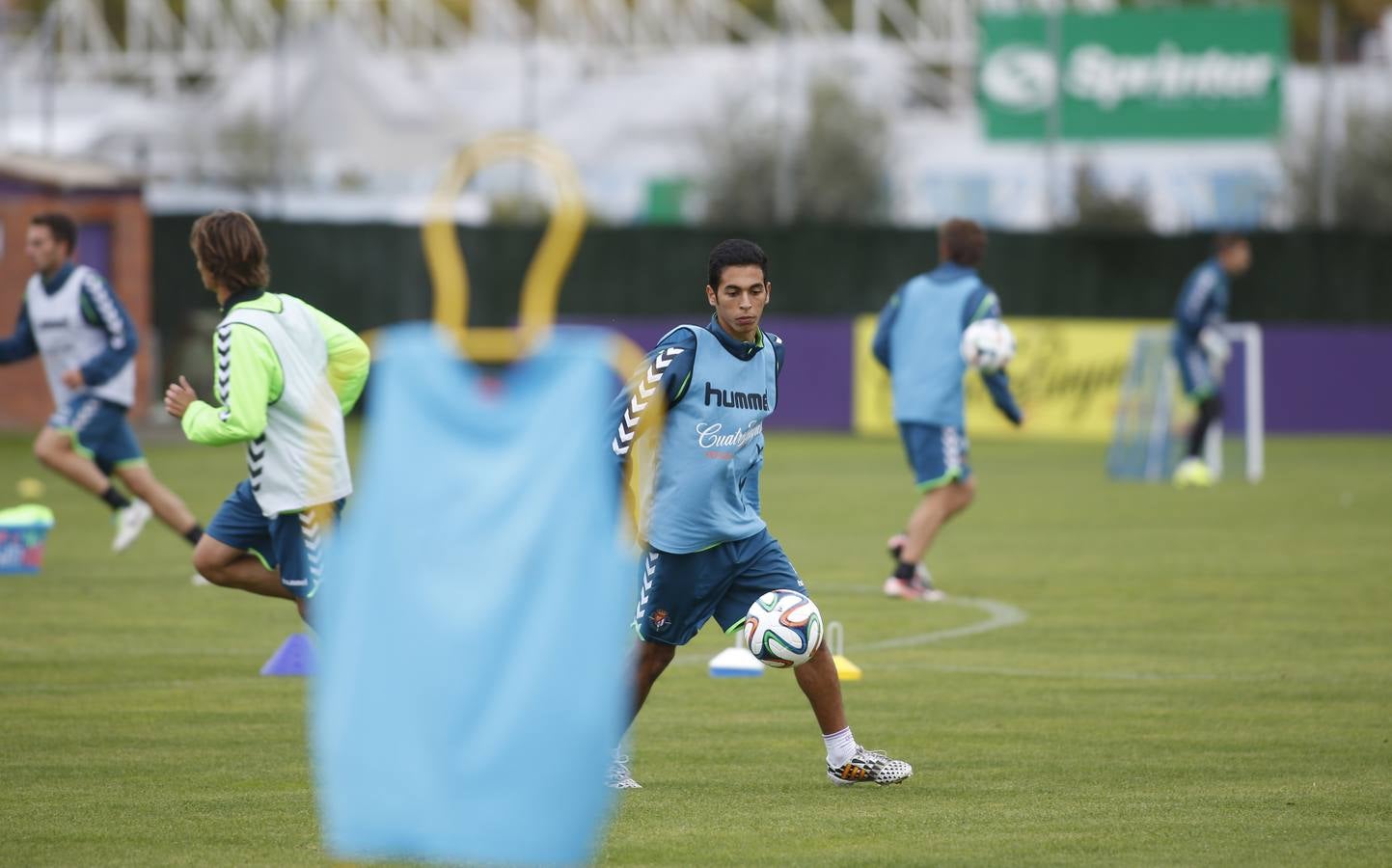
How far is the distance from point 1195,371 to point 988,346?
9152mm

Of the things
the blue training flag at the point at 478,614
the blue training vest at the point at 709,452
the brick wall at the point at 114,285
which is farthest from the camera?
the brick wall at the point at 114,285

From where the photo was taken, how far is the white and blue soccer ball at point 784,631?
718 centimetres

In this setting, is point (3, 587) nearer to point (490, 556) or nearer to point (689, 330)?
point (689, 330)

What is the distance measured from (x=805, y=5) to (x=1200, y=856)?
219 feet

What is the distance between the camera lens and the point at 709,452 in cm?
716

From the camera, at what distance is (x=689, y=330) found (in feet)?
22.9

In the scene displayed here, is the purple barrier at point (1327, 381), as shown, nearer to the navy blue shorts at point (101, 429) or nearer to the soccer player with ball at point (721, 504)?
the navy blue shorts at point (101, 429)

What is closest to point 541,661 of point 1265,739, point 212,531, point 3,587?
point 212,531

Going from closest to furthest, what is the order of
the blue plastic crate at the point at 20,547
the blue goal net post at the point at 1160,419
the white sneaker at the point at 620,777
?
1. the white sneaker at the point at 620,777
2. the blue plastic crate at the point at 20,547
3. the blue goal net post at the point at 1160,419

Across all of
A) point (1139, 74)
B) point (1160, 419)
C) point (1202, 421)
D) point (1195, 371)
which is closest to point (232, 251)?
point (1195, 371)

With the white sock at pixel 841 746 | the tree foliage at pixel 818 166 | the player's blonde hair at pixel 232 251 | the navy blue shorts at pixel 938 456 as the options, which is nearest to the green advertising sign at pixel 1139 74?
the tree foliage at pixel 818 166

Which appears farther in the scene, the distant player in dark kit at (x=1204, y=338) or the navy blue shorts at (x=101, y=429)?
the distant player in dark kit at (x=1204, y=338)

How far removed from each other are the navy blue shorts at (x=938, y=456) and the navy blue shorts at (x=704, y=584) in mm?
5821

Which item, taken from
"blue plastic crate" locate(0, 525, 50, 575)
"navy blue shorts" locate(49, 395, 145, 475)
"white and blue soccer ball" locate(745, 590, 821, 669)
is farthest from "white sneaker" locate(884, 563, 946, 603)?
"white and blue soccer ball" locate(745, 590, 821, 669)
